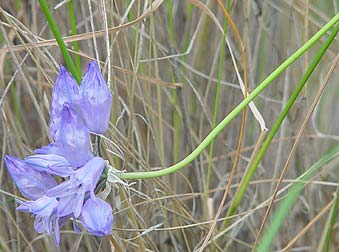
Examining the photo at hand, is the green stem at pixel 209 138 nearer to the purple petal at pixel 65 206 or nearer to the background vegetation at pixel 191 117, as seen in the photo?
the purple petal at pixel 65 206

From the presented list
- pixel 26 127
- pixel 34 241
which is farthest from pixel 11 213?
pixel 26 127

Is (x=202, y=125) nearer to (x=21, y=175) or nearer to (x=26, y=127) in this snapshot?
(x=26, y=127)

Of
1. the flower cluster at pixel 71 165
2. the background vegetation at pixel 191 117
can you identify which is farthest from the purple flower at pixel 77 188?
the background vegetation at pixel 191 117

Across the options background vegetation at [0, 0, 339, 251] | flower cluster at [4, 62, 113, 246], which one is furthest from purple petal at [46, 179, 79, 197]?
background vegetation at [0, 0, 339, 251]

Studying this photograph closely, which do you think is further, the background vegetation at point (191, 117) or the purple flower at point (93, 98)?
the background vegetation at point (191, 117)

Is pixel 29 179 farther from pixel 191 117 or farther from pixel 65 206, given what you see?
pixel 191 117

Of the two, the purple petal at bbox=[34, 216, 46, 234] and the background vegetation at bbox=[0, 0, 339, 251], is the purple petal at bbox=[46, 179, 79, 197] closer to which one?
the purple petal at bbox=[34, 216, 46, 234]

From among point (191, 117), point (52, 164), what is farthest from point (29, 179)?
point (191, 117)

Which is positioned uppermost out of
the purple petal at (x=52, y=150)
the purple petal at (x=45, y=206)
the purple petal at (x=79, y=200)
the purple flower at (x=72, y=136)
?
the purple flower at (x=72, y=136)
